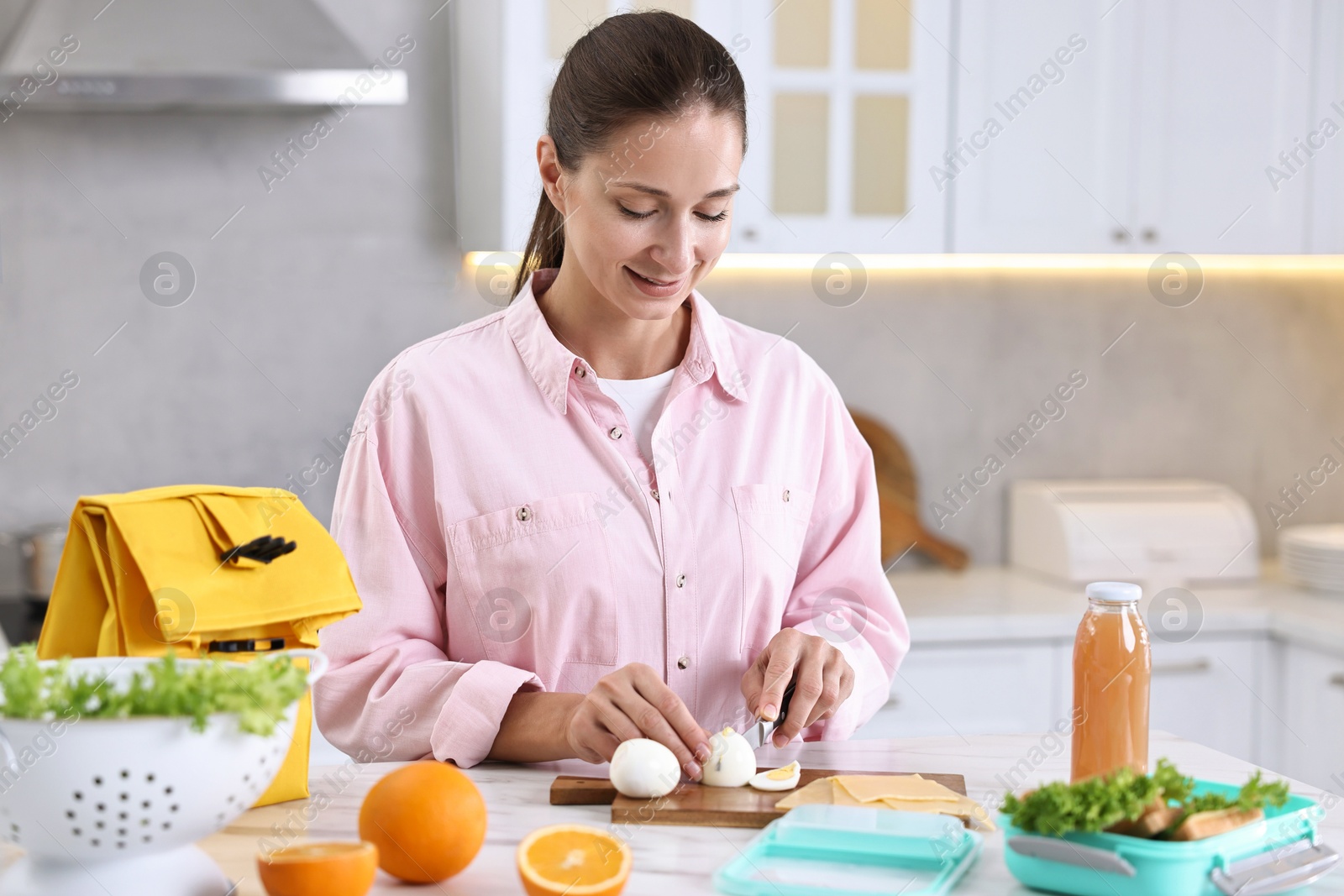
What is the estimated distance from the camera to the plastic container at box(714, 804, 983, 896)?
83 centimetres

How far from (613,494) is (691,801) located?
1.35 ft

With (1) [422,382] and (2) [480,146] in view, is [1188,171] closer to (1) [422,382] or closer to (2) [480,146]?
(2) [480,146]

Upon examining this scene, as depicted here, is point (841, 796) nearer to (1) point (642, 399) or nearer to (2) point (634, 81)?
(1) point (642, 399)

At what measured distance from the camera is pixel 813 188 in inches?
97.3

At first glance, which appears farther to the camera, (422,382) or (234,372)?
(234,372)

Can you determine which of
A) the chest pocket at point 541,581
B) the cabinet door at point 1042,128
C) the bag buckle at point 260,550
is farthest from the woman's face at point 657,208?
the cabinet door at point 1042,128

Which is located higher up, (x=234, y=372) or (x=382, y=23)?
(x=382, y=23)

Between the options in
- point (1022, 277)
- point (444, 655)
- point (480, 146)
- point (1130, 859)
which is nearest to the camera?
point (1130, 859)

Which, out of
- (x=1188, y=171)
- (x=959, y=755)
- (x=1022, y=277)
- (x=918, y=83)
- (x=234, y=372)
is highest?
(x=918, y=83)

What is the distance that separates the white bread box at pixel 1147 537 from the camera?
261cm

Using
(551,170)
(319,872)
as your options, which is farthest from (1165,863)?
(551,170)

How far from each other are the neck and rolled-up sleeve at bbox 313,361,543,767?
0.20 m

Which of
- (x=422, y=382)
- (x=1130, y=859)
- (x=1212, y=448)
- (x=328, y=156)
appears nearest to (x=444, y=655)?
(x=422, y=382)

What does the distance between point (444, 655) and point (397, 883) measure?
46 cm
